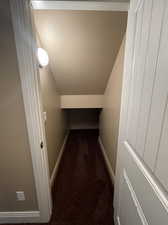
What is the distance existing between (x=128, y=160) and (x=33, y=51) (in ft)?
3.50

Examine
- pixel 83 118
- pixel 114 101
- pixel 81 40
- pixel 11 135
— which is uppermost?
pixel 81 40

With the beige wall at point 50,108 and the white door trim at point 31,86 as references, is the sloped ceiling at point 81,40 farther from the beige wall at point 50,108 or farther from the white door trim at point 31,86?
the white door trim at point 31,86

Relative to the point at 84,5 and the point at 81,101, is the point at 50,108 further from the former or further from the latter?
the point at 84,5

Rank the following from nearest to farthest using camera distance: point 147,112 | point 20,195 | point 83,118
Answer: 1. point 147,112
2. point 20,195
3. point 83,118

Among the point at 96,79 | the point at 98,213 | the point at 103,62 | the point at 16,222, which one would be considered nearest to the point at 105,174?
the point at 98,213

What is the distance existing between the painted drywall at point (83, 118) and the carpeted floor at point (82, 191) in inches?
49.4

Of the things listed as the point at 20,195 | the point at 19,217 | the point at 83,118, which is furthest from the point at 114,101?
the point at 83,118

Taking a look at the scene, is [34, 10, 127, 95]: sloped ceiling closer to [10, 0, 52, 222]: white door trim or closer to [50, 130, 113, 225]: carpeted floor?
[10, 0, 52, 222]: white door trim

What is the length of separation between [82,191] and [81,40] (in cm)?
195

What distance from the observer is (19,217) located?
1.33 meters

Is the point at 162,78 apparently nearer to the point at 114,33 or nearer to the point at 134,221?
the point at 134,221

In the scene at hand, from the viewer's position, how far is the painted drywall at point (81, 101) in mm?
2629

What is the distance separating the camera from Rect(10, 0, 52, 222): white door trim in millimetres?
834

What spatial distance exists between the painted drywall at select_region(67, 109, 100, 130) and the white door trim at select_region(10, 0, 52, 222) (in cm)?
265
